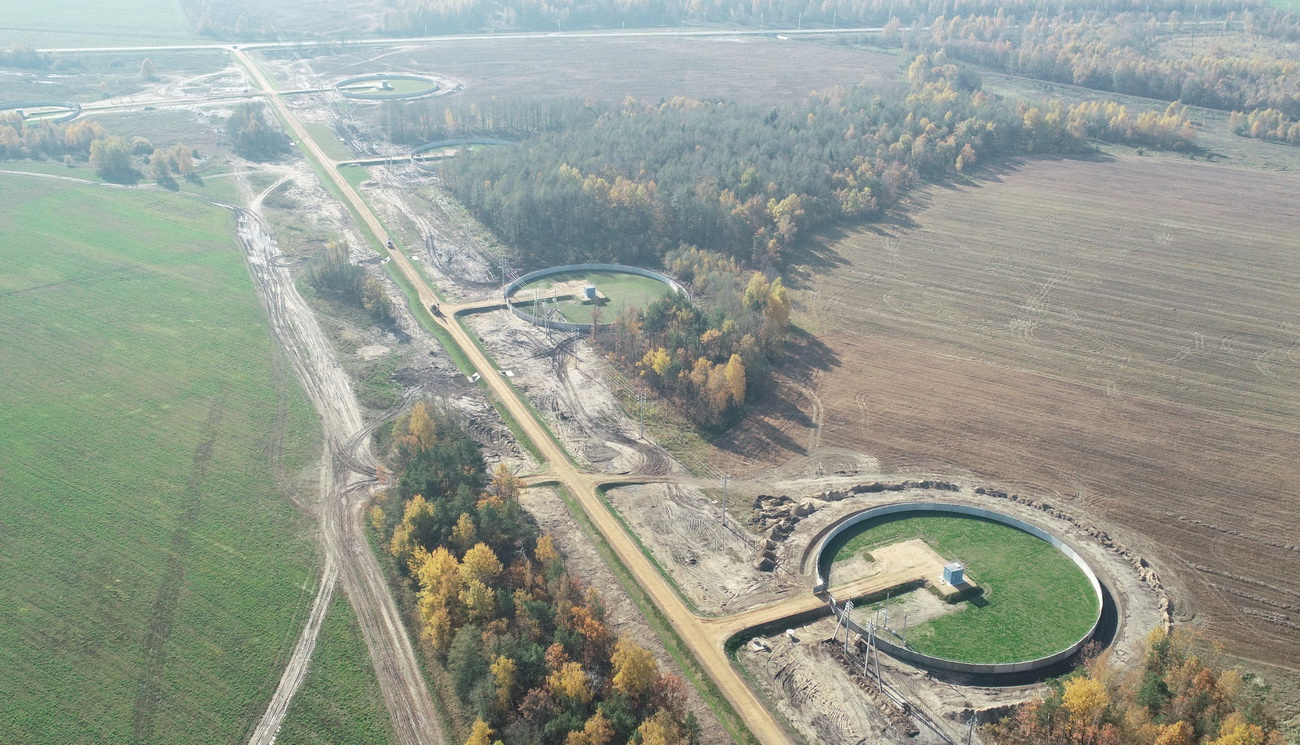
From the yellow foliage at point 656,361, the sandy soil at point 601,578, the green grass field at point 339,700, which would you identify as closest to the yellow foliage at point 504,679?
the green grass field at point 339,700

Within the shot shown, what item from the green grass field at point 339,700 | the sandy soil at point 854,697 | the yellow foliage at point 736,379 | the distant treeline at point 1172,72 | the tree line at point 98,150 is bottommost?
the green grass field at point 339,700

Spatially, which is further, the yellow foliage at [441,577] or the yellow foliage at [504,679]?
the yellow foliage at [441,577]

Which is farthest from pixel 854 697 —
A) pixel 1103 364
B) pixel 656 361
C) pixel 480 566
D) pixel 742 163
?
pixel 742 163

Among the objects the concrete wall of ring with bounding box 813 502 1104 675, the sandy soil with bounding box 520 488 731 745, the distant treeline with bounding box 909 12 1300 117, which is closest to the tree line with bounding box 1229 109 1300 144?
the distant treeline with bounding box 909 12 1300 117

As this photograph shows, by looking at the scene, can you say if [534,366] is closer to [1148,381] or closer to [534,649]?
[534,649]

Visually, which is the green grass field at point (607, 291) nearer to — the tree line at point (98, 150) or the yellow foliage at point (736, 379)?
the yellow foliage at point (736, 379)

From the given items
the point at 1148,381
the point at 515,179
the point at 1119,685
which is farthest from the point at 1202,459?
the point at 515,179

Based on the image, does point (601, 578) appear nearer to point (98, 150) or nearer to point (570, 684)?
point (570, 684)
